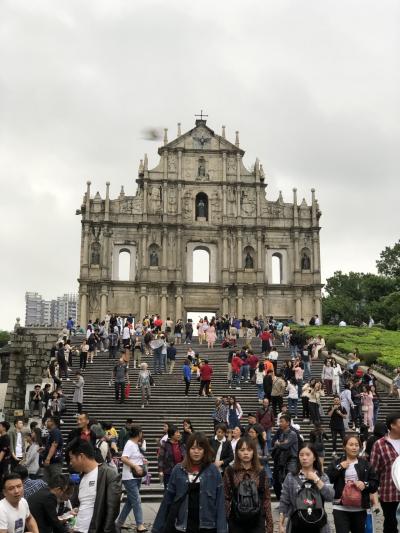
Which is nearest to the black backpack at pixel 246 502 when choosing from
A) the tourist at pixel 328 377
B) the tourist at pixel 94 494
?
the tourist at pixel 94 494

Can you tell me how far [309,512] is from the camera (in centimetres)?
649

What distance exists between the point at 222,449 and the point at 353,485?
4259mm

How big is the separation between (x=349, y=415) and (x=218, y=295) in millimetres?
27806

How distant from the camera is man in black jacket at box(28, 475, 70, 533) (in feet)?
20.4

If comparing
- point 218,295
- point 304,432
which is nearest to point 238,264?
point 218,295

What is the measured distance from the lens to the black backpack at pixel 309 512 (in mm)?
6492

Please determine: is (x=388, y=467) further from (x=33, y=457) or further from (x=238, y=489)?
(x=33, y=457)

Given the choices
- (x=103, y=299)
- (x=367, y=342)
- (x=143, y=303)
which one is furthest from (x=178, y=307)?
(x=367, y=342)

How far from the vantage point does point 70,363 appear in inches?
1053

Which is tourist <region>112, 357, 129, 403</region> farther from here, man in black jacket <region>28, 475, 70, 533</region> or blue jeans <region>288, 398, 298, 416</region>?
man in black jacket <region>28, 475, 70, 533</region>

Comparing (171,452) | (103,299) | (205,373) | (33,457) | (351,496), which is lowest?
(33,457)

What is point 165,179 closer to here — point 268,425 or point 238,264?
point 238,264

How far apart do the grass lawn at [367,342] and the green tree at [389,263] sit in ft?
76.5

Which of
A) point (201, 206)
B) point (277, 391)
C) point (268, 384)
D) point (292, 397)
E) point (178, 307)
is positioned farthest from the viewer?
point (201, 206)
